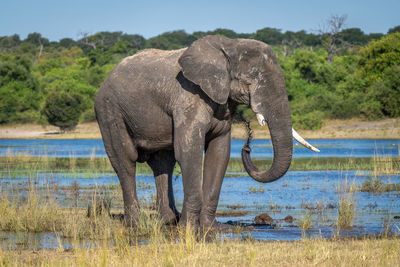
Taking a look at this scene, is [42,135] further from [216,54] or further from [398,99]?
[216,54]

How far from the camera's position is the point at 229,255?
7090mm

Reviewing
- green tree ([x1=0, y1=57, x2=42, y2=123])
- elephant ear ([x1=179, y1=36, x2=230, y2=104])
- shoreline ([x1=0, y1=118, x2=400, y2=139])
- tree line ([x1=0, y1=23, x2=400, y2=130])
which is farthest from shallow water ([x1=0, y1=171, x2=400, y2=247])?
green tree ([x1=0, y1=57, x2=42, y2=123])

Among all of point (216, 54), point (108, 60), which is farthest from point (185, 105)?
point (108, 60)

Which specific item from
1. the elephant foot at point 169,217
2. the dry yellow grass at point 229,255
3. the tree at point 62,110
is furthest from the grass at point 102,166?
the tree at point 62,110

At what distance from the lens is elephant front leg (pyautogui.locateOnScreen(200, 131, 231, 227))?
32.1 ft

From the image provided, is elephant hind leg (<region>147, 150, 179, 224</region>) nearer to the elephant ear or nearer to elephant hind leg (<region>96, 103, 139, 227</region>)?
elephant hind leg (<region>96, 103, 139, 227</region>)

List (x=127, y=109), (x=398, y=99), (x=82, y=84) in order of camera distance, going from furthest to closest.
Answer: (x=82, y=84), (x=398, y=99), (x=127, y=109)

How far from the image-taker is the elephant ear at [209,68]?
8.97 metres

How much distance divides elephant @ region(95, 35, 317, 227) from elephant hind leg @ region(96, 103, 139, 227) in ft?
0.05

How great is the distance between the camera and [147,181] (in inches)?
699

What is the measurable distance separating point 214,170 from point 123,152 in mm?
1482

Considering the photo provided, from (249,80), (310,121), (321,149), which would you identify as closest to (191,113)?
(249,80)

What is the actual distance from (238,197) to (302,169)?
22.6 feet

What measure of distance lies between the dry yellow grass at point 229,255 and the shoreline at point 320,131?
2184 cm
